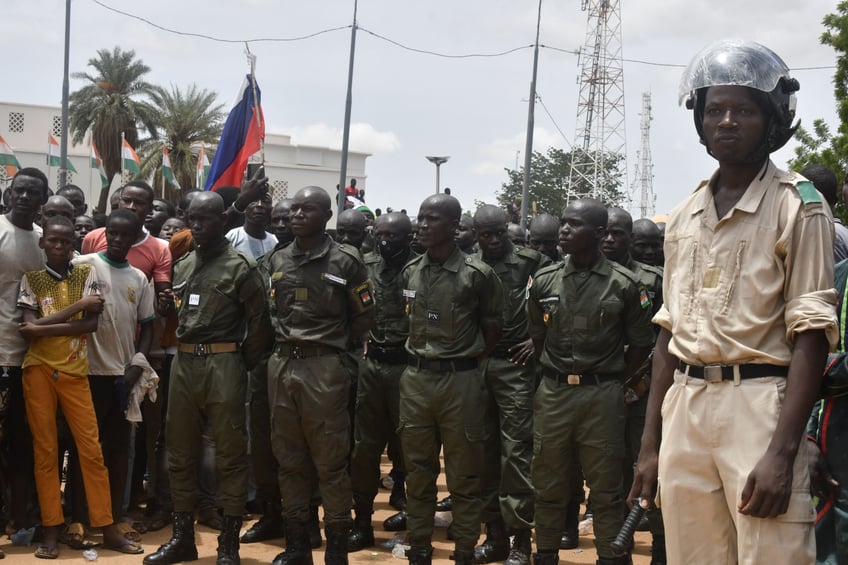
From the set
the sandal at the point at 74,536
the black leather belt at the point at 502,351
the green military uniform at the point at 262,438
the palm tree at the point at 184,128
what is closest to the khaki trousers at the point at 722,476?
the black leather belt at the point at 502,351

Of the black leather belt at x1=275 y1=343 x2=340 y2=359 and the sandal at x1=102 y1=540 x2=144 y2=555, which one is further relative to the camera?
the sandal at x1=102 y1=540 x2=144 y2=555

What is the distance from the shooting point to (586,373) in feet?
17.9

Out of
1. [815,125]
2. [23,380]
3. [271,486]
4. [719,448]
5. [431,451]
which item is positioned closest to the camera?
[719,448]

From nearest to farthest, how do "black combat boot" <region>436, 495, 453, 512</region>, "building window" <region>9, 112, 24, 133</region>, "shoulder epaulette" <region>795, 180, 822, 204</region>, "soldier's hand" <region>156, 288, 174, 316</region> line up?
"shoulder epaulette" <region>795, 180, 822, 204</region>, "soldier's hand" <region>156, 288, 174, 316</region>, "black combat boot" <region>436, 495, 453, 512</region>, "building window" <region>9, 112, 24, 133</region>

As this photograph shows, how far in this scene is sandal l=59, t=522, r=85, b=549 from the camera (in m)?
6.33

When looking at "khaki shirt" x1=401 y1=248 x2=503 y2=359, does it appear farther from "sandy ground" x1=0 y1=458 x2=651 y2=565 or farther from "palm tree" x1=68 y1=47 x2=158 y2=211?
"palm tree" x1=68 y1=47 x2=158 y2=211

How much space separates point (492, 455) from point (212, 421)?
6.69 ft

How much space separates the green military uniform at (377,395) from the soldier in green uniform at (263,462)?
61cm

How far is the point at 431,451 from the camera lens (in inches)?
228

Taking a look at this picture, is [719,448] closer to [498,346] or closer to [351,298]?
[351,298]

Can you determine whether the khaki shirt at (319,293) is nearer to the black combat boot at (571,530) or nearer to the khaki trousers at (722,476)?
the black combat boot at (571,530)

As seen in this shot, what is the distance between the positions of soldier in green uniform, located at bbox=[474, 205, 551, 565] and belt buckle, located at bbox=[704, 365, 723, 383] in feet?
10.7

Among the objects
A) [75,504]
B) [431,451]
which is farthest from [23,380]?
[431,451]

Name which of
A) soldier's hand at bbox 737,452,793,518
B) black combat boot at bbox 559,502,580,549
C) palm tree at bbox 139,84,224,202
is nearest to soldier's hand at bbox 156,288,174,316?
black combat boot at bbox 559,502,580,549
